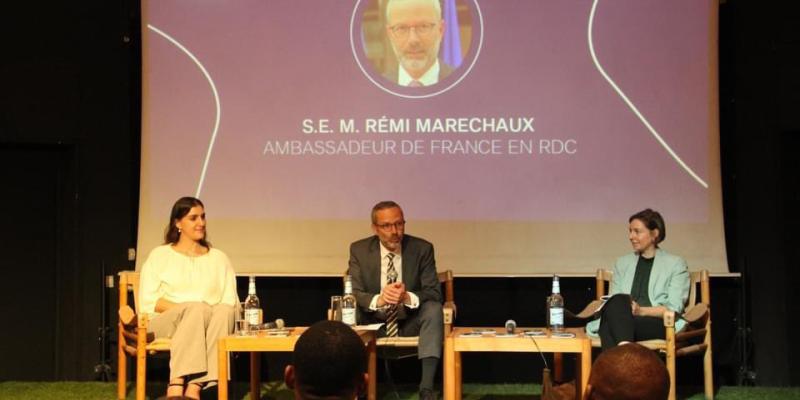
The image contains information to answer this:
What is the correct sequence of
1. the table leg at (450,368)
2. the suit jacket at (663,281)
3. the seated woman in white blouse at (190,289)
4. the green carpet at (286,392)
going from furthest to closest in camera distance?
the green carpet at (286,392)
the suit jacket at (663,281)
the seated woman in white blouse at (190,289)
the table leg at (450,368)

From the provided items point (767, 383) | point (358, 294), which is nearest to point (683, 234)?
→ point (767, 383)

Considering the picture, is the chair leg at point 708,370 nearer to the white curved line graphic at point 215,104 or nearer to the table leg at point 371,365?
the table leg at point 371,365

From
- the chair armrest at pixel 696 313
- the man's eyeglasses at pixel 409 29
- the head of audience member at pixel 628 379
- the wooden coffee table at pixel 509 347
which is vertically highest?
the man's eyeglasses at pixel 409 29

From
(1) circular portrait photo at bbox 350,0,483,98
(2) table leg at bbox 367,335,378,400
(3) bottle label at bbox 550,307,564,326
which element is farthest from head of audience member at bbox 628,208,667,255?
(2) table leg at bbox 367,335,378,400

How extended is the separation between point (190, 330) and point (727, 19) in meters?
3.30

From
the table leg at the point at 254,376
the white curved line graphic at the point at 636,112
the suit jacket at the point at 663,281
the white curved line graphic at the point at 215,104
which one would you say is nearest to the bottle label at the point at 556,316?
the suit jacket at the point at 663,281

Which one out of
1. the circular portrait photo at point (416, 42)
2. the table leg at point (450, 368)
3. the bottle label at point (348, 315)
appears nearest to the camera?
the table leg at point (450, 368)

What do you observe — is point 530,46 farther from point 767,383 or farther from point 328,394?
point 328,394

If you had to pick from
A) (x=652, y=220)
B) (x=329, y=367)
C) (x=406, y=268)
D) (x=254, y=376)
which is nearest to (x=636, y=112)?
(x=652, y=220)

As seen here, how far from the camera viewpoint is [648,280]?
4.80 m

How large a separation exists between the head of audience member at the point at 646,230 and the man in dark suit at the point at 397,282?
1.01 m

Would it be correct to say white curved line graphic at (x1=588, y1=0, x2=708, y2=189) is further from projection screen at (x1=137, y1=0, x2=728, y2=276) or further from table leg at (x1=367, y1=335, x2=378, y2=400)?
table leg at (x1=367, y1=335, x2=378, y2=400)

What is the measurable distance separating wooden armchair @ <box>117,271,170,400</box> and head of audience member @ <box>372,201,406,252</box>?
3.83 ft

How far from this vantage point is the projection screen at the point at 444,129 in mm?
5180
